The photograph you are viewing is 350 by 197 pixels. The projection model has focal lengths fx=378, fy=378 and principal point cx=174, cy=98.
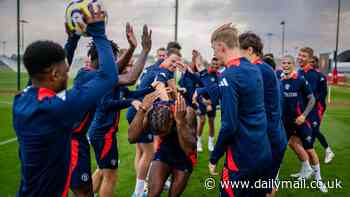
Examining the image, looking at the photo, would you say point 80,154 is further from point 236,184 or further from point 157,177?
point 236,184

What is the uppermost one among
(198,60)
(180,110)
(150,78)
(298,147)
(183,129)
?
(198,60)

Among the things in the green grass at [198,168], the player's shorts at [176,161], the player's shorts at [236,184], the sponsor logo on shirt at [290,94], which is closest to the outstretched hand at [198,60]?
the sponsor logo on shirt at [290,94]

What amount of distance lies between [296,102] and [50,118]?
530cm

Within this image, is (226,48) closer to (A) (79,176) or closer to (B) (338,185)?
(A) (79,176)

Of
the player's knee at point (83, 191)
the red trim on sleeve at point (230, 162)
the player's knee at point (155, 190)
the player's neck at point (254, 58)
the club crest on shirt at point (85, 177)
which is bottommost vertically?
the player's knee at point (155, 190)

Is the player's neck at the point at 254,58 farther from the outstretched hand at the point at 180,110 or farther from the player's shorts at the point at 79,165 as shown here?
the player's shorts at the point at 79,165

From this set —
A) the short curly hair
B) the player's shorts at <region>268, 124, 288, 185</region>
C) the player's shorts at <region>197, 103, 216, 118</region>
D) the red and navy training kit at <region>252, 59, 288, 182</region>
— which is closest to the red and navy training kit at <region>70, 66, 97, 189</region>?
the short curly hair

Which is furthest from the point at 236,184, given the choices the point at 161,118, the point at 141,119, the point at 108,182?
the point at 108,182

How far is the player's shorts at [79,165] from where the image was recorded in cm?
400

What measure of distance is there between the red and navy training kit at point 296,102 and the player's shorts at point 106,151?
348 cm

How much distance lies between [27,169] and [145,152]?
367 cm

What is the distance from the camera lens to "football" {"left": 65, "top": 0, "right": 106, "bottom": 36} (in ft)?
8.43

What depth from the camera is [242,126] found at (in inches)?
127

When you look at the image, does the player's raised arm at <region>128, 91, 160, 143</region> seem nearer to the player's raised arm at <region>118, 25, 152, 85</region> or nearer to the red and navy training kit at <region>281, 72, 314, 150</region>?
the player's raised arm at <region>118, 25, 152, 85</region>
